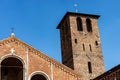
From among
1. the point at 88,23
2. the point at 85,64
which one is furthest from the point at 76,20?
the point at 85,64

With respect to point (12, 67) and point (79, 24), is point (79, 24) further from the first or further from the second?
point (12, 67)

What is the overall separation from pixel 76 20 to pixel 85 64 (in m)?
5.76

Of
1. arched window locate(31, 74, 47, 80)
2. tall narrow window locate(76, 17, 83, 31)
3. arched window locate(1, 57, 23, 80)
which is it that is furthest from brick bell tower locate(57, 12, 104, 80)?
arched window locate(1, 57, 23, 80)

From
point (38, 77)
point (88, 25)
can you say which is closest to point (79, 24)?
point (88, 25)

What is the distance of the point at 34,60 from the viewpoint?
26.9 meters

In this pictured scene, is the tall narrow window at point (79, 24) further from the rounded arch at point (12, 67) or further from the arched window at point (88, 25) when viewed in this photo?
the rounded arch at point (12, 67)

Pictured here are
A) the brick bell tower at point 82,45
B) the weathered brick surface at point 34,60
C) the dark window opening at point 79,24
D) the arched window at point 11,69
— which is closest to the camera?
the weathered brick surface at point 34,60

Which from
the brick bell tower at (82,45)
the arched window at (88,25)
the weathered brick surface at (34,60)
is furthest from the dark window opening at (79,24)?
the weathered brick surface at (34,60)

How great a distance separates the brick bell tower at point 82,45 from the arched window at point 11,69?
897 centimetres

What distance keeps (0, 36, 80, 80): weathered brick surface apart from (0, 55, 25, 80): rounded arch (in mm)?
187

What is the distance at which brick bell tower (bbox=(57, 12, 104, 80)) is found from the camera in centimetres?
3650

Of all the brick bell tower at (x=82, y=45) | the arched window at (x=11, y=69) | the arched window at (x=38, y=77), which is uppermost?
the brick bell tower at (x=82, y=45)

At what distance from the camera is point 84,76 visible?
3566cm

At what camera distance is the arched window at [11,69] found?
27120mm
